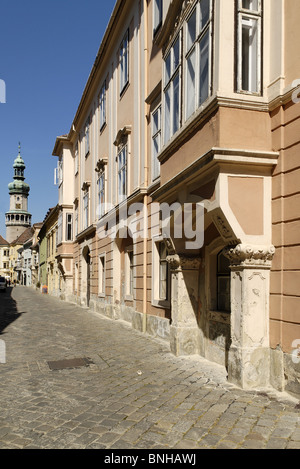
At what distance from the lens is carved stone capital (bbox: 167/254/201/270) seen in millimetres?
8836

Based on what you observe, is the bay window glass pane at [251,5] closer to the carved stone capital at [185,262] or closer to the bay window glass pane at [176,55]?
the bay window glass pane at [176,55]

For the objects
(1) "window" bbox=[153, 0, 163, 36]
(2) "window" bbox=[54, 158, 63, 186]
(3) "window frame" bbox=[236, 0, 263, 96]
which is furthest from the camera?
(2) "window" bbox=[54, 158, 63, 186]

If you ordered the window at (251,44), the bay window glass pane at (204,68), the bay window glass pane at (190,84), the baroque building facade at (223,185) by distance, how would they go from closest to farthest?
the baroque building facade at (223,185)
the window at (251,44)
the bay window glass pane at (204,68)
the bay window glass pane at (190,84)

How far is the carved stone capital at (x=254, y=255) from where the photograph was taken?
624 centimetres

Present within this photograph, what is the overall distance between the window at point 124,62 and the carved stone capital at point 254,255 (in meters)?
10.4

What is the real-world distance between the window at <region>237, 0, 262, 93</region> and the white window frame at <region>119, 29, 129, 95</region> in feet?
28.6

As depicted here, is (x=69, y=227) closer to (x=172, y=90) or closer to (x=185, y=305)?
(x=185, y=305)

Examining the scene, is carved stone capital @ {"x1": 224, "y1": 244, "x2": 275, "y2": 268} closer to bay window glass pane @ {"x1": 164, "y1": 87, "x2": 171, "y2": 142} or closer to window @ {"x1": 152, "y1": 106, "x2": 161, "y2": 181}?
bay window glass pane @ {"x1": 164, "y1": 87, "x2": 171, "y2": 142}

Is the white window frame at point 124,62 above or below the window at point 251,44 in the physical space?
above

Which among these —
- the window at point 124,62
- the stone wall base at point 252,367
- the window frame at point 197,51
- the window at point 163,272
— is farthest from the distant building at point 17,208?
the stone wall base at point 252,367

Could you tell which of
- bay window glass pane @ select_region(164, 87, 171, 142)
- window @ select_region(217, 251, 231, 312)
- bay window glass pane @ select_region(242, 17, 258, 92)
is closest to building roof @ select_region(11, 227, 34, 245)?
bay window glass pane @ select_region(164, 87, 171, 142)

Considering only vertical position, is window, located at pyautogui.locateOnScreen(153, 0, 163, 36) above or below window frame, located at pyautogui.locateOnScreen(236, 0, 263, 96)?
above

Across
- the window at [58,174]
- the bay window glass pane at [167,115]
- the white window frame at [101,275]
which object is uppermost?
the window at [58,174]
